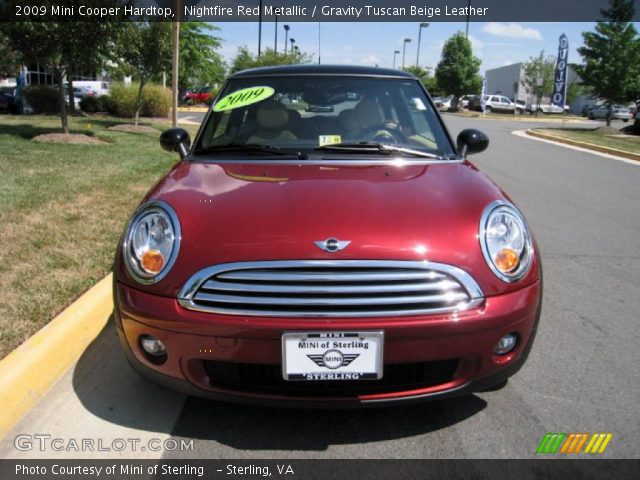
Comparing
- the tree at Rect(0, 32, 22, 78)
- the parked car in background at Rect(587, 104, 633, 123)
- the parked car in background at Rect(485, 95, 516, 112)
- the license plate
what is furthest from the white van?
the parked car in background at Rect(587, 104, 633, 123)

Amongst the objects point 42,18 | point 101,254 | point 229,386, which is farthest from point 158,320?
point 42,18

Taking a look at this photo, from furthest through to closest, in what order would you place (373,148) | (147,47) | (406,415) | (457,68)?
(457,68), (147,47), (373,148), (406,415)

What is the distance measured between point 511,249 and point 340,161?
1.06 meters

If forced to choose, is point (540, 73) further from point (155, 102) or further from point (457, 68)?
point (155, 102)

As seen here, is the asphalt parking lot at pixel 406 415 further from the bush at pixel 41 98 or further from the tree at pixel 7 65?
the tree at pixel 7 65

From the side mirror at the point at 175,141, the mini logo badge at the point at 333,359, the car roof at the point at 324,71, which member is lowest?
the mini logo badge at the point at 333,359

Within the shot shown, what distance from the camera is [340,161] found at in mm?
3037

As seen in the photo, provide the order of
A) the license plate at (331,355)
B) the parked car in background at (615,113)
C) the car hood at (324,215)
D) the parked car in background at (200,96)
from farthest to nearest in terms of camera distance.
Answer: the parked car in background at (615,113)
the parked car in background at (200,96)
the car hood at (324,215)
the license plate at (331,355)

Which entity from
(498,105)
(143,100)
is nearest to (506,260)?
(143,100)

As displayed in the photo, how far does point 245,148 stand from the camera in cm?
322

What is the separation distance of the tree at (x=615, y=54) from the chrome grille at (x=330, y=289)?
23791 millimetres

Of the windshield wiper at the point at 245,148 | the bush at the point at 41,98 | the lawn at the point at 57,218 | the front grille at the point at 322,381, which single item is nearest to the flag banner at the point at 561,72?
the bush at the point at 41,98

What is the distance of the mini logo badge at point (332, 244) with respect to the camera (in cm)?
218

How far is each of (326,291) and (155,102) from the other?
19.6m
